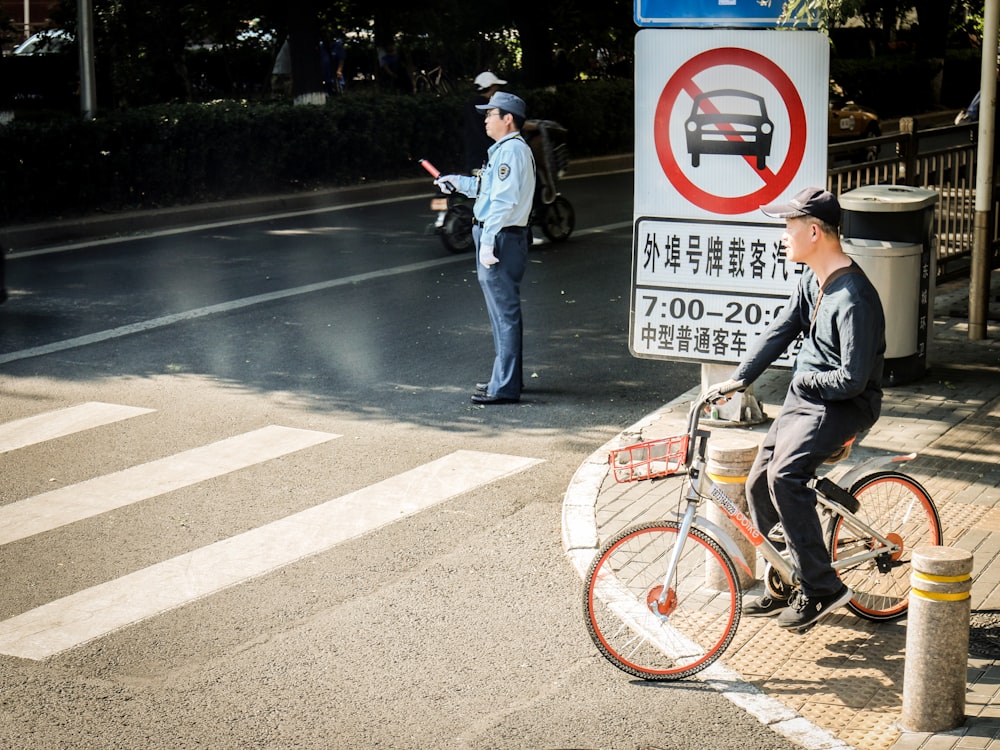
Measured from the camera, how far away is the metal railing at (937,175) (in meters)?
11.6

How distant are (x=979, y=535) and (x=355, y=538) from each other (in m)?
3.05

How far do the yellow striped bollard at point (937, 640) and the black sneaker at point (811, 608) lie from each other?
0.64m

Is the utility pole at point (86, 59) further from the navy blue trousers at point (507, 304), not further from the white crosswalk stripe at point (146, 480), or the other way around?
the white crosswalk stripe at point (146, 480)

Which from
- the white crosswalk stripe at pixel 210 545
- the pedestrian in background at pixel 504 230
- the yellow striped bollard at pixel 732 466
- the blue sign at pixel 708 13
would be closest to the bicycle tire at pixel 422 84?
the pedestrian in background at pixel 504 230

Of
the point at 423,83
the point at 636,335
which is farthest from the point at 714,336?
the point at 423,83

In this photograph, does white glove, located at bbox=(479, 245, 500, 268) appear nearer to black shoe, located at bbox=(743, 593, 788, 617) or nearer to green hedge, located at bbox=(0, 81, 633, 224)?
black shoe, located at bbox=(743, 593, 788, 617)

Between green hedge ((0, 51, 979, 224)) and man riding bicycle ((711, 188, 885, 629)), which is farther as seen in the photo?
green hedge ((0, 51, 979, 224))

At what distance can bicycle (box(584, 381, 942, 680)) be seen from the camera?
5.34 m

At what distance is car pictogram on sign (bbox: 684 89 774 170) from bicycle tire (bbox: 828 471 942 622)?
234 cm

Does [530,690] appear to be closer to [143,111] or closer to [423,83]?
[143,111]

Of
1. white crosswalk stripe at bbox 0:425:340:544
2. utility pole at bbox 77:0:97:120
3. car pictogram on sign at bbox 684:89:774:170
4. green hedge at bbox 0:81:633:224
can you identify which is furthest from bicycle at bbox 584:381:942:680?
utility pole at bbox 77:0:97:120

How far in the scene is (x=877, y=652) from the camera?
5602mm

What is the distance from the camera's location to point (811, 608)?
551cm

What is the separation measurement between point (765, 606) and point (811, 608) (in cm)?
28
